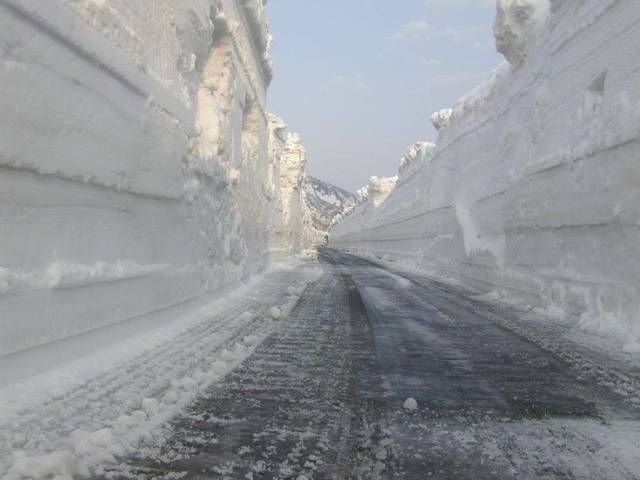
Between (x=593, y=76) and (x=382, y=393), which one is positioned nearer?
(x=382, y=393)

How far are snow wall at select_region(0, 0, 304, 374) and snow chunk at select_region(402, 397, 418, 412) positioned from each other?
237 cm

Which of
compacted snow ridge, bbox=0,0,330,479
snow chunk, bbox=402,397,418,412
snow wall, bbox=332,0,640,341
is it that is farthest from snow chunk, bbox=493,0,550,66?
snow chunk, bbox=402,397,418,412

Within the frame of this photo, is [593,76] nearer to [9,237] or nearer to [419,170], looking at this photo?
[9,237]

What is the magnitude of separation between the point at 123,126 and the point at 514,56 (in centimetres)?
1091

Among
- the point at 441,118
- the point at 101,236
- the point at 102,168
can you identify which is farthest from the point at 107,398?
the point at 441,118

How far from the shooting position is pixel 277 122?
28.5m

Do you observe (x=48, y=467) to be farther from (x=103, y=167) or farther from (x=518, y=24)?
(x=518, y=24)

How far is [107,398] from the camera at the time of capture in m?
3.39

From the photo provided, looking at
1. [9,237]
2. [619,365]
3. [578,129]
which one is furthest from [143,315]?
[578,129]

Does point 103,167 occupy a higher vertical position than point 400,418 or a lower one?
higher

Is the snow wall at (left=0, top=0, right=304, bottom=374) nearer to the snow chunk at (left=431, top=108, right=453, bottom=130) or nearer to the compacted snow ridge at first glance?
the compacted snow ridge

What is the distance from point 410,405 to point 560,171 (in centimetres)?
630

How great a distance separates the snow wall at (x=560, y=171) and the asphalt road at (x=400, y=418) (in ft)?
7.10

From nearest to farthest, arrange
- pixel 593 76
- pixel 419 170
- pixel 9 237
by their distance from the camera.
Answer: pixel 9 237, pixel 593 76, pixel 419 170
